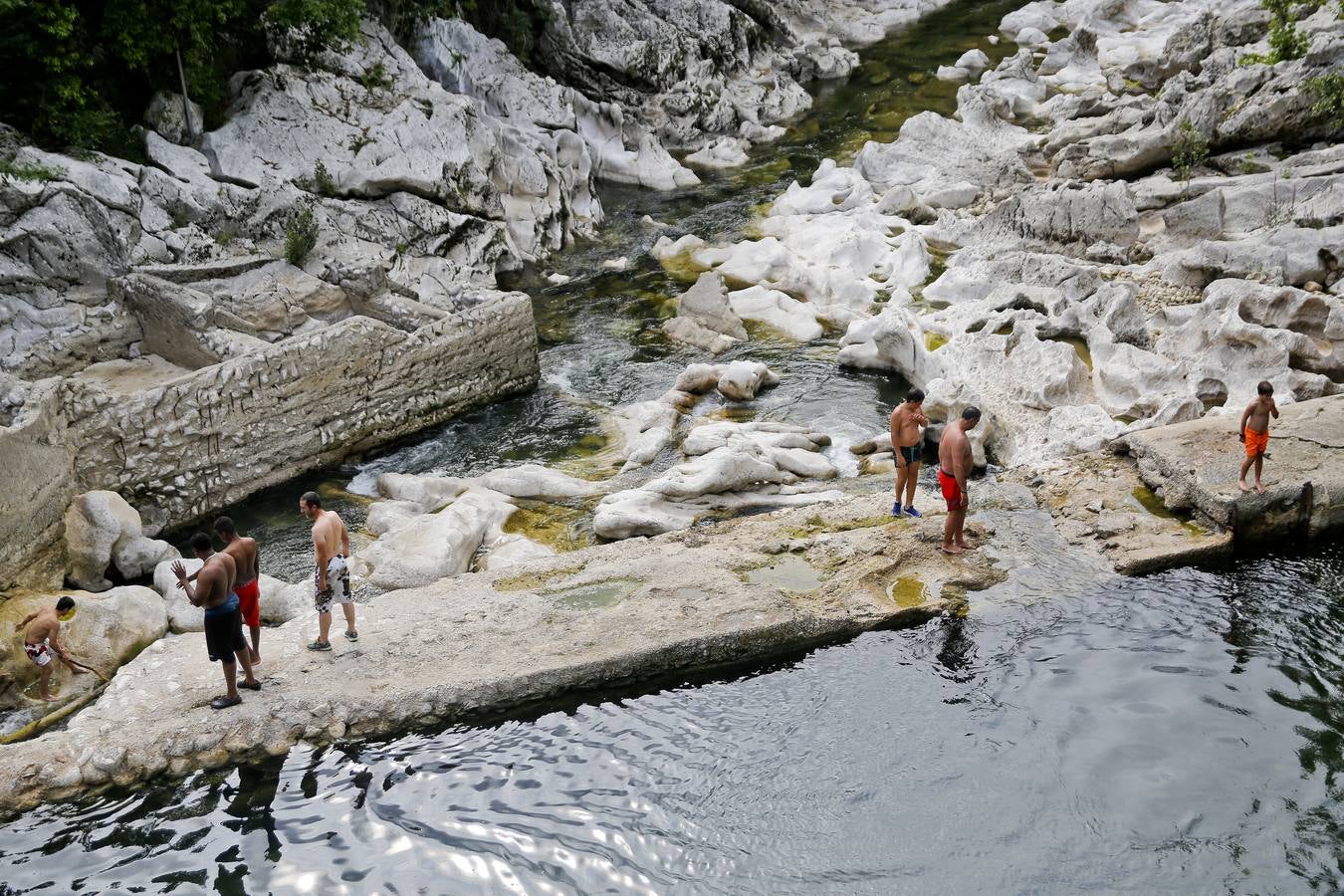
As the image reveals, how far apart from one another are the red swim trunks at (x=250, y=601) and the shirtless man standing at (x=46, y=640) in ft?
8.02

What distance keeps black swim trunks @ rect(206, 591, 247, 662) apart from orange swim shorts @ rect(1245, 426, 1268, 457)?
1160cm

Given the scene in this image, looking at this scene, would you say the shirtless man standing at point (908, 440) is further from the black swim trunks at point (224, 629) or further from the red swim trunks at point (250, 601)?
the black swim trunks at point (224, 629)

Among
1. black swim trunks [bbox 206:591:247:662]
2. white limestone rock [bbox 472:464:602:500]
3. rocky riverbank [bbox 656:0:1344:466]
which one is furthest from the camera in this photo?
rocky riverbank [bbox 656:0:1344:466]

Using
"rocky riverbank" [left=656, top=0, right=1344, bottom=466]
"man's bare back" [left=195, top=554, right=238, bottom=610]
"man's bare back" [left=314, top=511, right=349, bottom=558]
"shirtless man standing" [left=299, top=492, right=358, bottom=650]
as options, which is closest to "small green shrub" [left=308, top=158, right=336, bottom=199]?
"rocky riverbank" [left=656, top=0, right=1344, bottom=466]

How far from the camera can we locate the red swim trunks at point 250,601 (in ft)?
33.8

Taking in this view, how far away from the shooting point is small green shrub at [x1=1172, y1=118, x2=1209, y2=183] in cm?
2294

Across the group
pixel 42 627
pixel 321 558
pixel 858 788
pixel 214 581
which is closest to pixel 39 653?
pixel 42 627

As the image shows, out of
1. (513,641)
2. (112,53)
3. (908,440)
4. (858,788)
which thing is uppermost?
(112,53)

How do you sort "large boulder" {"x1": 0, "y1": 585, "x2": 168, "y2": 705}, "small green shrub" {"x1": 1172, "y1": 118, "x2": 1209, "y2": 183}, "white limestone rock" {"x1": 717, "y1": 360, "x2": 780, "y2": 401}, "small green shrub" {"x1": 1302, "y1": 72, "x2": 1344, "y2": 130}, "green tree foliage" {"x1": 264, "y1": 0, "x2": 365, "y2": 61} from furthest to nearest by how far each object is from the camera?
1. "green tree foliage" {"x1": 264, "y1": 0, "x2": 365, "y2": 61}
2. "small green shrub" {"x1": 1172, "y1": 118, "x2": 1209, "y2": 183}
3. "small green shrub" {"x1": 1302, "y1": 72, "x2": 1344, "y2": 130}
4. "white limestone rock" {"x1": 717, "y1": 360, "x2": 780, "y2": 401}
5. "large boulder" {"x1": 0, "y1": 585, "x2": 168, "y2": 705}

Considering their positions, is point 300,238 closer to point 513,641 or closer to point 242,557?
point 242,557

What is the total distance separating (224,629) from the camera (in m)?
9.80

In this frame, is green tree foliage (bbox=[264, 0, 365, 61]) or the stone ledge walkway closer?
the stone ledge walkway

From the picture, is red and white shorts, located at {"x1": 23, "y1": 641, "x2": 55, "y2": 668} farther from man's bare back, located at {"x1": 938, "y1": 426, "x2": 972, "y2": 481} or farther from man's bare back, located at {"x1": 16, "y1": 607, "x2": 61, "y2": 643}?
man's bare back, located at {"x1": 938, "y1": 426, "x2": 972, "y2": 481}

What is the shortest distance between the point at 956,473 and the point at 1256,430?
368 centimetres
